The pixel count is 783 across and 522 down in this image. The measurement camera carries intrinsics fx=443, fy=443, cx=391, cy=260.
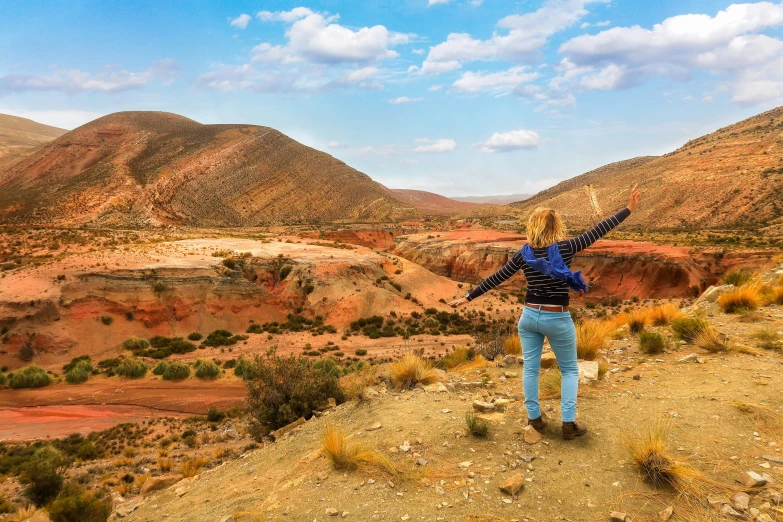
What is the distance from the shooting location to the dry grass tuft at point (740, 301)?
935cm

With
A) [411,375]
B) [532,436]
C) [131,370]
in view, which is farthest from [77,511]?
[131,370]

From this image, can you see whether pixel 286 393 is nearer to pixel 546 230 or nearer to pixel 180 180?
pixel 546 230

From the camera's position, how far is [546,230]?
4352 millimetres

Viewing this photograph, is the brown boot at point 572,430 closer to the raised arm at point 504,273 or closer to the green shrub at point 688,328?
the raised arm at point 504,273

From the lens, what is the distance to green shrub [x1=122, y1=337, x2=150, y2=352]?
23.4 meters

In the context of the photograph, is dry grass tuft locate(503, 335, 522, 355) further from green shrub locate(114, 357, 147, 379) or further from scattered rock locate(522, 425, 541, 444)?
green shrub locate(114, 357, 147, 379)

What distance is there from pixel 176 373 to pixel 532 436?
61.8 feet

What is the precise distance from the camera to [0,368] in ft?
65.9

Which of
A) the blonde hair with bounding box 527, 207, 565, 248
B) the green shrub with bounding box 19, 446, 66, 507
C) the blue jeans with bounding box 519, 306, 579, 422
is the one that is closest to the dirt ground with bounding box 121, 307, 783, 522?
the blue jeans with bounding box 519, 306, 579, 422

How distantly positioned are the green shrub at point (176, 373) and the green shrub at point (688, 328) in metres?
18.9

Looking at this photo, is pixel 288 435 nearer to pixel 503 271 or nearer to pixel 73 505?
pixel 73 505

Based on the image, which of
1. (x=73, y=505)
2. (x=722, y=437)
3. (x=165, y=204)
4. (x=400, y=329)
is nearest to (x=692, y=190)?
(x=400, y=329)

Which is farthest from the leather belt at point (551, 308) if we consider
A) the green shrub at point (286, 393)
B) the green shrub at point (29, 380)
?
the green shrub at point (29, 380)

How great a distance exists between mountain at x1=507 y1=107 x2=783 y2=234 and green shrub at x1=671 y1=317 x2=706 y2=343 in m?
40.2
